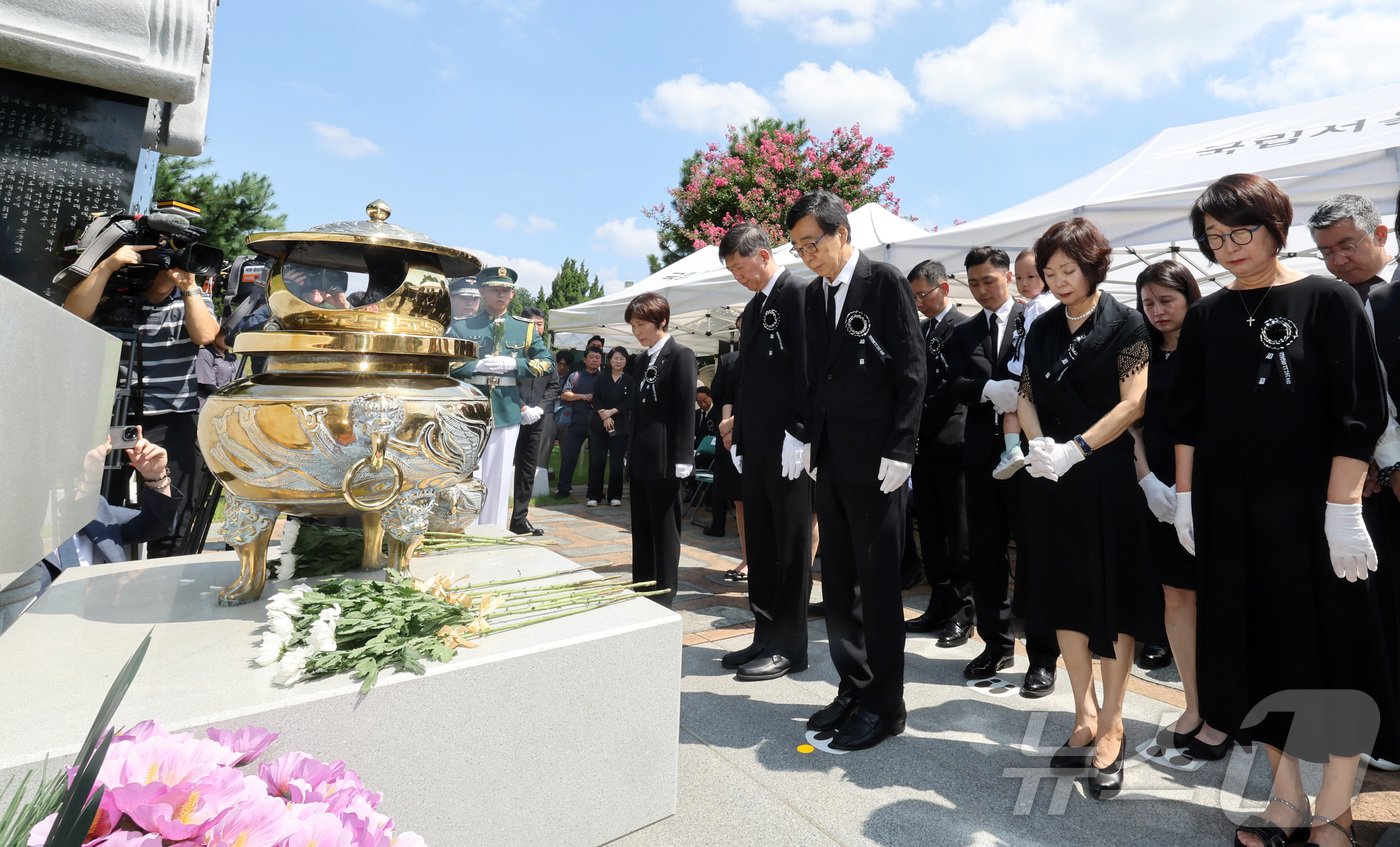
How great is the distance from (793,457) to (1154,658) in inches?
84.5

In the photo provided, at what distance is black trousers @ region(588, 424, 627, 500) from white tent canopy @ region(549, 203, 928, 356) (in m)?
1.48

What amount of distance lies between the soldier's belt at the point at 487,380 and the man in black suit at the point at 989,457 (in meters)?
3.09

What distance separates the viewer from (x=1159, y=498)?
2705 mm

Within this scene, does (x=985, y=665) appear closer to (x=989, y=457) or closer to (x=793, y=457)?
(x=989, y=457)

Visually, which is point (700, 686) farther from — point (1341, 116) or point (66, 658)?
point (1341, 116)

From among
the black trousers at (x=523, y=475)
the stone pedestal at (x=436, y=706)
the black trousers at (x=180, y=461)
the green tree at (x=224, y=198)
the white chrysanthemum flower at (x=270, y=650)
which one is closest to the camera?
the stone pedestal at (x=436, y=706)

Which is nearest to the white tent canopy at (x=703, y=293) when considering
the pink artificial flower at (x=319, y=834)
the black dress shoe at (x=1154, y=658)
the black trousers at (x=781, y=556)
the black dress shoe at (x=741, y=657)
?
the black trousers at (x=781, y=556)

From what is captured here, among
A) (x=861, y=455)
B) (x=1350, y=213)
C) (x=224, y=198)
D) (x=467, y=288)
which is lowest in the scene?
(x=861, y=455)

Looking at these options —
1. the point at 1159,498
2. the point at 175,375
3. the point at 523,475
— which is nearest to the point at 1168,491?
the point at 1159,498

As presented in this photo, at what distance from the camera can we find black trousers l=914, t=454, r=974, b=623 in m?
3.94

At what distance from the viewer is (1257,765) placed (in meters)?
2.51

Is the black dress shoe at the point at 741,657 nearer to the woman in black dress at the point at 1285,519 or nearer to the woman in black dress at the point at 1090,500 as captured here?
the woman in black dress at the point at 1090,500

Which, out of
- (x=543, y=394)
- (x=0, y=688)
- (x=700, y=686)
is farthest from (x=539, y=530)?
(x=0, y=688)

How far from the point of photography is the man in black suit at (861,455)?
2568 millimetres
